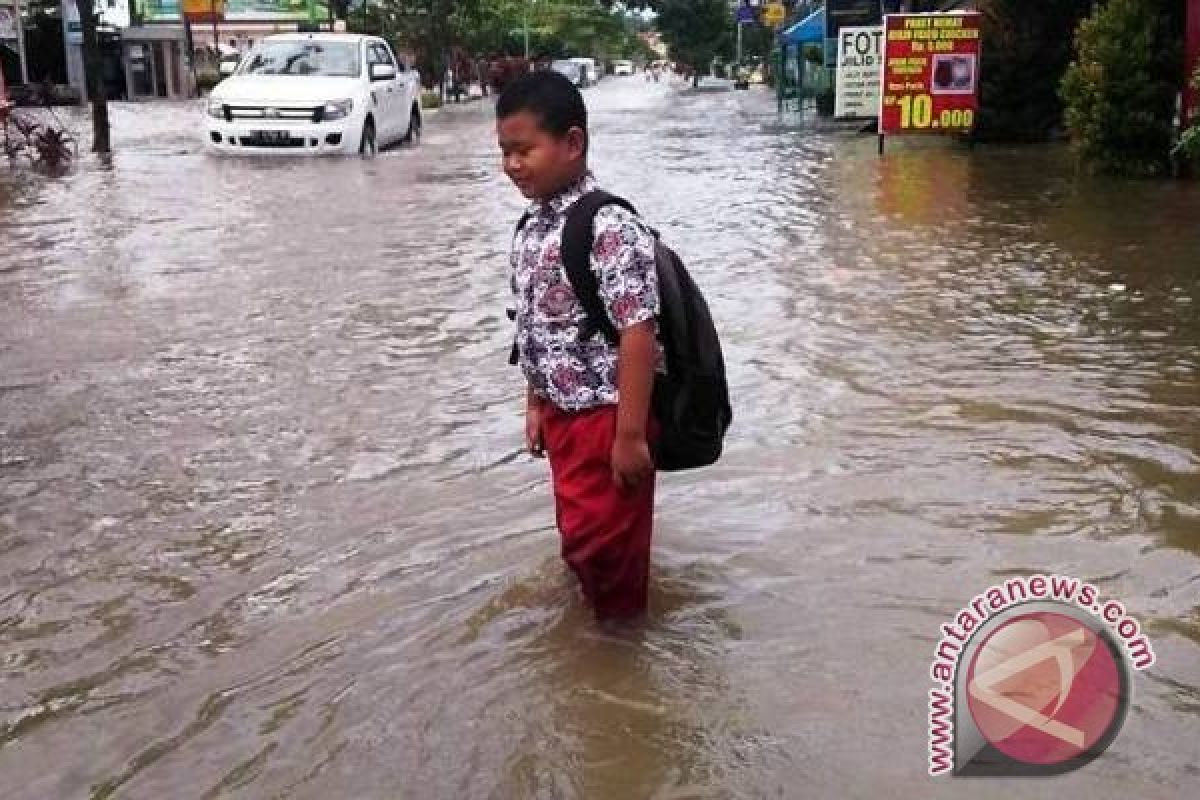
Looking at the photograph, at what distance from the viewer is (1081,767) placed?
8.84 ft

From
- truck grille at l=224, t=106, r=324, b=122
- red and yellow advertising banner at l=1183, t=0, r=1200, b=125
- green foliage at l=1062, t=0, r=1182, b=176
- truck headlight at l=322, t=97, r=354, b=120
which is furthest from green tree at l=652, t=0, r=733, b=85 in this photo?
red and yellow advertising banner at l=1183, t=0, r=1200, b=125

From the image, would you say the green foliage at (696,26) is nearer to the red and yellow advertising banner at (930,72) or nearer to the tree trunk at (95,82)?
the tree trunk at (95,82)

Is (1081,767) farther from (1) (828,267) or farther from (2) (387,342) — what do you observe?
(1) (828,267)

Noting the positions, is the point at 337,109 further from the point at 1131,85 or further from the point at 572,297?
the point at 572,297

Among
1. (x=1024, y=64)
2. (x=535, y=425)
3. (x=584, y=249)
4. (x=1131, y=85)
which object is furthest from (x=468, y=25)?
(x=584, y=249)

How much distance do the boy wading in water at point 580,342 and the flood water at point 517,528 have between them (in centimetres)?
37

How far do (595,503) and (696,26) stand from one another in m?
64.5

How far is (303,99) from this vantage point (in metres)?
16.6

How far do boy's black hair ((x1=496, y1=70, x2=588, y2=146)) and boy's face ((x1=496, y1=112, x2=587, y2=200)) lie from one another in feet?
0.03

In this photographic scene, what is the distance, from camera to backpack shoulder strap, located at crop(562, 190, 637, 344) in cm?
284

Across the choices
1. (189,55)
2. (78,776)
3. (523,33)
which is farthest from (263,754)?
(523,33)

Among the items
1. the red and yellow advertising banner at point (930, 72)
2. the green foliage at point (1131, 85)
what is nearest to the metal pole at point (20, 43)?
the red and yellow advertising banner at point (930, 72)

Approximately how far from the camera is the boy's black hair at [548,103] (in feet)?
9.41

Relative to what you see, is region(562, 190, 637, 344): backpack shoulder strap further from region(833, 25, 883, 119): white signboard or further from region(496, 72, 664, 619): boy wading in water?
region(833, 25, 883, 119): white signboard
